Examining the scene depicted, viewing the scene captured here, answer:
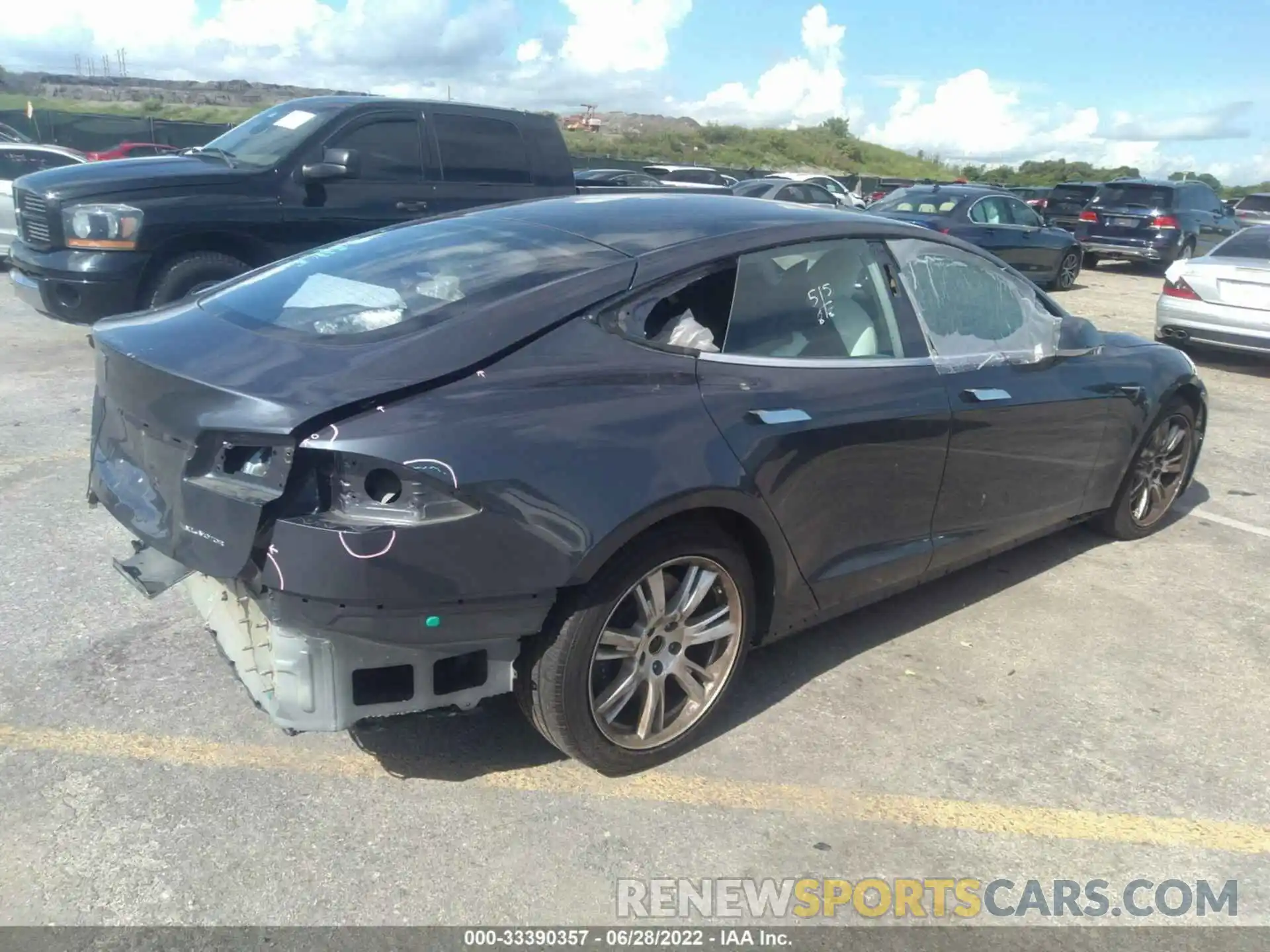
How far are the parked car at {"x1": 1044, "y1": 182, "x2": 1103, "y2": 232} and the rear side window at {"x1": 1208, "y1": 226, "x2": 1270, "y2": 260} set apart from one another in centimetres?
1362

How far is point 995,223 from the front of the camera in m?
14.8

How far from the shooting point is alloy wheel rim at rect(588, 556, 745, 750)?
9.77ft

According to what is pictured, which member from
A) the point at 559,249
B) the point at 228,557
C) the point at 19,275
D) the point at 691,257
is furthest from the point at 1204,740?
the point at 19,275

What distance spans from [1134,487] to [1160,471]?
310 millimetres

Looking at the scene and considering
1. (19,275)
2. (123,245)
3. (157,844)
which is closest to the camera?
(157,844)

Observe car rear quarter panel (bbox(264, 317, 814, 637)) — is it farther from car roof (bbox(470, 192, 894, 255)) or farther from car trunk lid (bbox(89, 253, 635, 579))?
car roof (bbox(470, 192, 894, 255))

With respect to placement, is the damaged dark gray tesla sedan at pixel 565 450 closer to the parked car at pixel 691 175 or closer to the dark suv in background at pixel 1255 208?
the parked car at pixel 691 175

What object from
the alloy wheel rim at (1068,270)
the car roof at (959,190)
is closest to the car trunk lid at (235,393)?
the car roof at (959,190)

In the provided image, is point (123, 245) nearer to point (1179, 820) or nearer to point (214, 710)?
point (214, 710)

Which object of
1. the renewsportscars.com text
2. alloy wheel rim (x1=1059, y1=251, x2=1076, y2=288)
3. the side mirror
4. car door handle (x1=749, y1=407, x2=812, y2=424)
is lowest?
the renewsportscars.com text

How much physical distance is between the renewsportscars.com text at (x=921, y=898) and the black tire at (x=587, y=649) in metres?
0.44

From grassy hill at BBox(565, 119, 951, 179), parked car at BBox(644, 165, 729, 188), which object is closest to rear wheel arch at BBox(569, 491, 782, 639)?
parked car at BBox(644, 165, 729, 188)

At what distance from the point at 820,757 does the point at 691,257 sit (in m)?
1.63

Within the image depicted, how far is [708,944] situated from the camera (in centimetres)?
254
